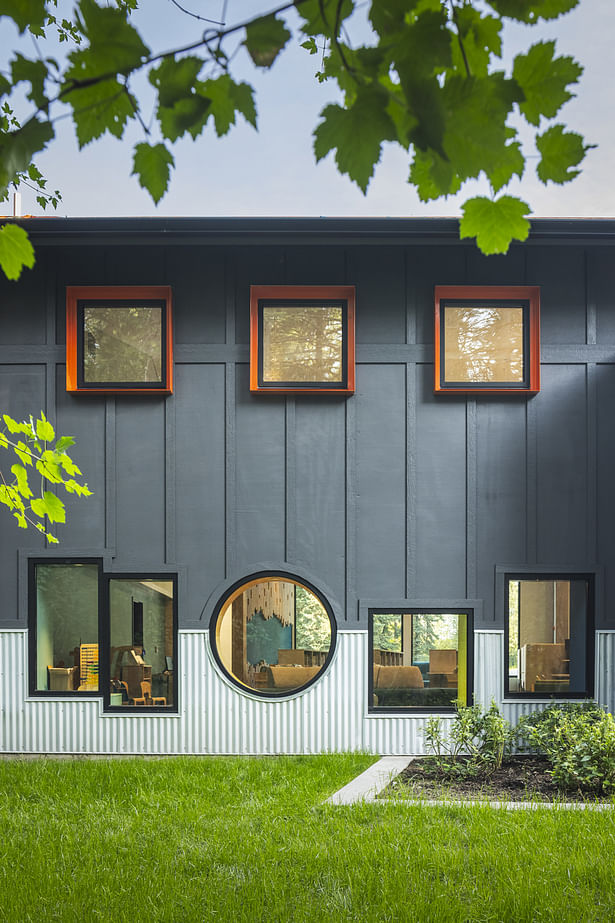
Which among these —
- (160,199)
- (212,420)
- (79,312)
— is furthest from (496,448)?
(160,199)

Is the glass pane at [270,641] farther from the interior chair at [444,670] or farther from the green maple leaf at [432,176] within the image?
the green maple leaf at [432,176]

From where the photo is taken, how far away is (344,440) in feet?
28.6

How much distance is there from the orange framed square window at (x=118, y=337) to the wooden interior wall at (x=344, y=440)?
0.58 feet

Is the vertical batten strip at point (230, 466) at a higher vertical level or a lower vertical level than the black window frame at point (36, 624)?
higher

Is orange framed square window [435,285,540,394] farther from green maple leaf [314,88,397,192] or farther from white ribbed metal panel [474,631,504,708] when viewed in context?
green maple leaf [314,88,397,192]

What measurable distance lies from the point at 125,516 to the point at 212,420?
1626 millimetres

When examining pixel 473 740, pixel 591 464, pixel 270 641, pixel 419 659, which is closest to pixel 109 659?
pixel 270 641

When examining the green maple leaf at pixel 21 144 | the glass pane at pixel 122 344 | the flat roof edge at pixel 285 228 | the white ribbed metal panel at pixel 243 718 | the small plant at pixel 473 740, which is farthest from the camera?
the glass pane at pixel 122 344

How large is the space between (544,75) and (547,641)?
778 cm

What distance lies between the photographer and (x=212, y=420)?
874cm

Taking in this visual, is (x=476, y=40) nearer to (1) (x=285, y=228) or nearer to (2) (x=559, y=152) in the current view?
(2) (x=559, y=152)

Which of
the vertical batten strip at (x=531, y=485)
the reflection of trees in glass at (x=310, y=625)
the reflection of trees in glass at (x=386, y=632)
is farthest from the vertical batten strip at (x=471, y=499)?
the reflection of trees in glass at (x=310, y=625)

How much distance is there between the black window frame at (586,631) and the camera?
27.8ft

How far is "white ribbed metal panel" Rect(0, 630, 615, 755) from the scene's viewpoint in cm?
842
